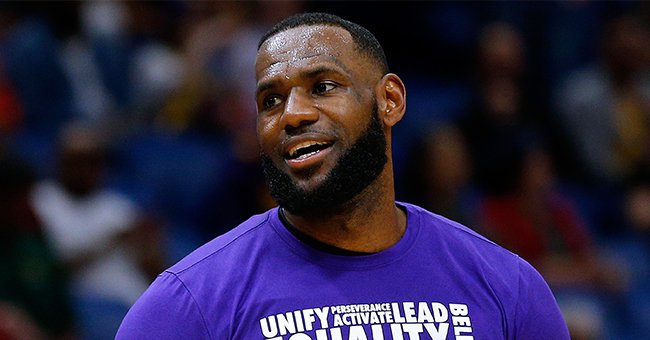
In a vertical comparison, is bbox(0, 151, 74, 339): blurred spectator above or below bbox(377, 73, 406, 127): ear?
below

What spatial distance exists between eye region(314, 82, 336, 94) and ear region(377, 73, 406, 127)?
151 millimetres

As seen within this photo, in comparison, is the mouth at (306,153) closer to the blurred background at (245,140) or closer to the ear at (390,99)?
the ear at (390,99)

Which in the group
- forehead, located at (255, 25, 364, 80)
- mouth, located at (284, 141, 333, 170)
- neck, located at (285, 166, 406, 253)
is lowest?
neck, located at (285, 166, 406, 253)

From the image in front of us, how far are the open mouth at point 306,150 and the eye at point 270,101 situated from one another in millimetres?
132

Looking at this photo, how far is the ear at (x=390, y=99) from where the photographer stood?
273 centimetres

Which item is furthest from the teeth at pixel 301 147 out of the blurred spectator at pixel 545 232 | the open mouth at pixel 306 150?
the blurred spectator at pixel 545 232

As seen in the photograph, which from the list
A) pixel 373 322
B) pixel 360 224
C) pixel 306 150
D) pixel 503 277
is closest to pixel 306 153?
pixel 306 150

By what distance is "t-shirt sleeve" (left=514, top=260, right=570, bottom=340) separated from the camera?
2.66 m

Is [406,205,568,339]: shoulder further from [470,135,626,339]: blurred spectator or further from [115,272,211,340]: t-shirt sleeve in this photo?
[470,135,626,339]: blurred spectator

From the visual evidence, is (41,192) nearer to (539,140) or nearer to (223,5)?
(223,5)

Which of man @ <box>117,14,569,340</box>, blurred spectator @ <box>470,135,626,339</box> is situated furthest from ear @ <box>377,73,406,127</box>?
blurred spectator @ <box>470,135,626,339</box>

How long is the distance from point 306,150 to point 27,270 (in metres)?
2.94

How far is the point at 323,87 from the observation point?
262 cm

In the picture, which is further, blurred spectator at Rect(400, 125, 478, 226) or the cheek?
blurred spectator at Rect(400, 125, 478, 226)
